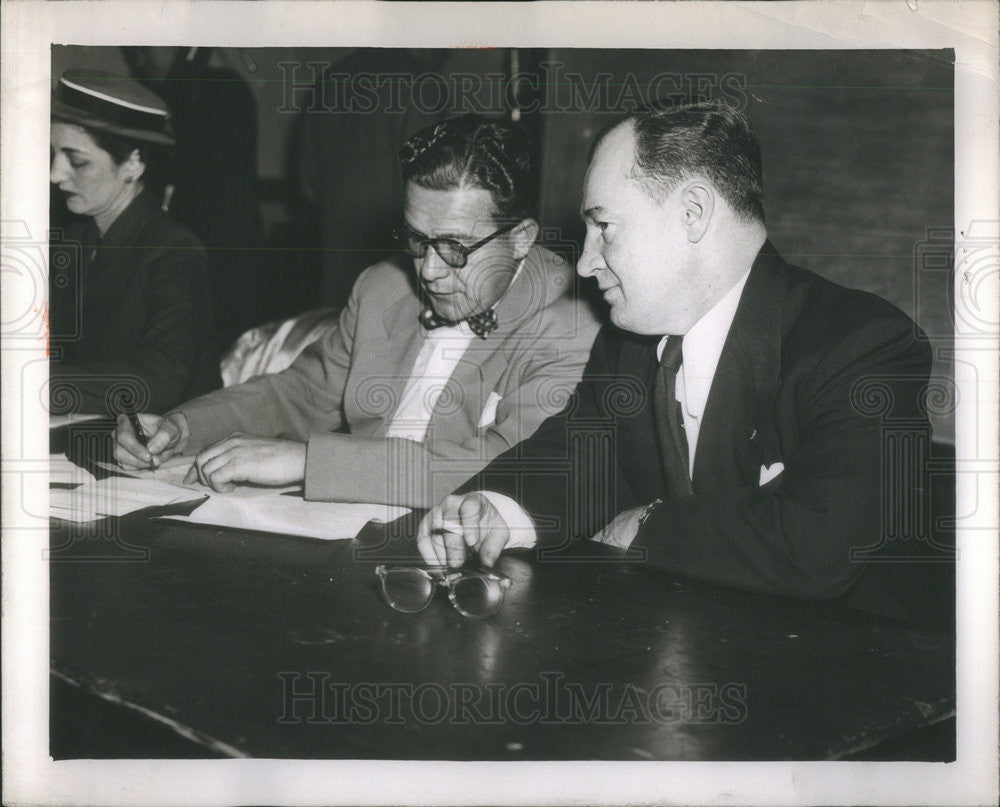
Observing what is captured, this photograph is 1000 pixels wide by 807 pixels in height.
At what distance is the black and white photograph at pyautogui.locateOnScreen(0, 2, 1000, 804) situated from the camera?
143cm

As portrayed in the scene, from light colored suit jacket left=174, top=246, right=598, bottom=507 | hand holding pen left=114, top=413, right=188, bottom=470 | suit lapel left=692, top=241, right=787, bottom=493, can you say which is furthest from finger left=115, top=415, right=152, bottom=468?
suit lapel left=692, top=241, right=787, bottom=493

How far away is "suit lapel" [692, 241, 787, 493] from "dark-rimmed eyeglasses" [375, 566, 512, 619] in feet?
1.50

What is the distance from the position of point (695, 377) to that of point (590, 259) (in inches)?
11.3

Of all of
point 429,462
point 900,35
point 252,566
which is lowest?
point 252,566

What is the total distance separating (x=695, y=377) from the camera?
5.81 feet

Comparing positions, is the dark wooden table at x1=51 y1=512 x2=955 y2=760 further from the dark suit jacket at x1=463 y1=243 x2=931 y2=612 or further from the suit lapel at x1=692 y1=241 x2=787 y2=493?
the suit lapel at x1=692 y1=241 x2=787 y2=493

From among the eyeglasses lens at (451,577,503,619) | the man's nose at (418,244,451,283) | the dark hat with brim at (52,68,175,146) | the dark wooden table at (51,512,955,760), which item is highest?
the dark hat with brim at (52,68,175,146)

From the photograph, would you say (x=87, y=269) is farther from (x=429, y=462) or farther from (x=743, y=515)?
(x=743, y=515)

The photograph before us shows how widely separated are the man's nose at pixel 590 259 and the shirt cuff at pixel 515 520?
443 mm

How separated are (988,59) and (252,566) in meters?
1.60

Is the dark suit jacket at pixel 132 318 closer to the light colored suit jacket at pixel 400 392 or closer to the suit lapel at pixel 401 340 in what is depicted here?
the light colored suit jacket at pixel 400 392

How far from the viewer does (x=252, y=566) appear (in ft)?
5.26

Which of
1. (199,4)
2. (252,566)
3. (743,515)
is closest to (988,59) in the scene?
(743,515)

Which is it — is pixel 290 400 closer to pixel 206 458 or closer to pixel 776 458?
pixel 206 458
